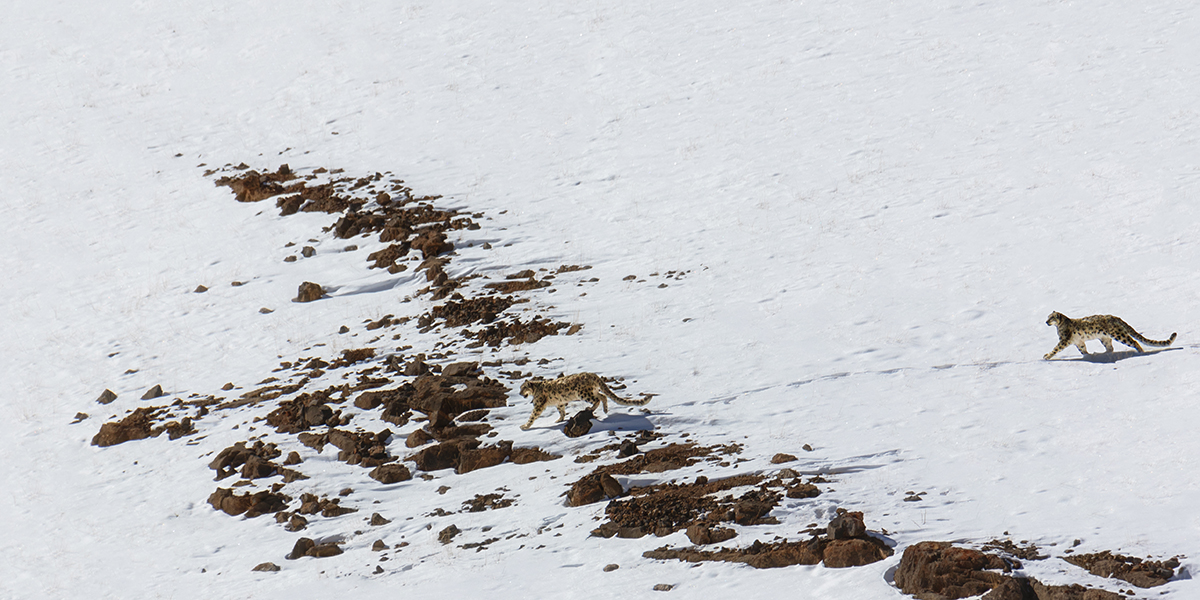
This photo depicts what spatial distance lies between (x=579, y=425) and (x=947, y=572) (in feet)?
17.9

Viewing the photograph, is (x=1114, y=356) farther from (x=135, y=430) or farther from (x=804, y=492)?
(x=135, y=430)

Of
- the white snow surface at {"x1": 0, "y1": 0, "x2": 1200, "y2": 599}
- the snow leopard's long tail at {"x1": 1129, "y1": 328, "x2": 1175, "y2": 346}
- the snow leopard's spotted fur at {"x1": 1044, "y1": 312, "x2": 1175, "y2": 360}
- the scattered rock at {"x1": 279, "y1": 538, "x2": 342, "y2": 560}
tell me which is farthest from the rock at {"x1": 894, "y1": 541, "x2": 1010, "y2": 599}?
the scattered rock at {"x1": 279, "y1": 538, "x2": 342, "y2": 560}

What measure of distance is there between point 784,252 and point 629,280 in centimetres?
281

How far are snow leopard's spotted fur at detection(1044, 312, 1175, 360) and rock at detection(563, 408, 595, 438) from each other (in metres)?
5.91

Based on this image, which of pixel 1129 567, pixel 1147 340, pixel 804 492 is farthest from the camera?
pixel 1147 340

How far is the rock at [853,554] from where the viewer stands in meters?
7.95

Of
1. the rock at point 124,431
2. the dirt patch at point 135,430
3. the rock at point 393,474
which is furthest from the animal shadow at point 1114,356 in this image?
the rock at point 124,431

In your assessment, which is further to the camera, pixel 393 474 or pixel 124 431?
pixel 124 431

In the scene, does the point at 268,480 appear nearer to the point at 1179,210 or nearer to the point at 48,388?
the point at 48,388

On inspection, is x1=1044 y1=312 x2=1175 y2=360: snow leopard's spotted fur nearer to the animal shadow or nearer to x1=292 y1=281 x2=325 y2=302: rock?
the animal shadow

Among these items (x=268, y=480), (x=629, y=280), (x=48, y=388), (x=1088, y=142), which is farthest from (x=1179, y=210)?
(x=48, y=388)

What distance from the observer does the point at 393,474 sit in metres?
11.5

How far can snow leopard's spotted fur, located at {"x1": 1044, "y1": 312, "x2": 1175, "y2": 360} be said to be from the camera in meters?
11.8

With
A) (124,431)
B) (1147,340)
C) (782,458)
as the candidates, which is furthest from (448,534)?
(1147,340)
